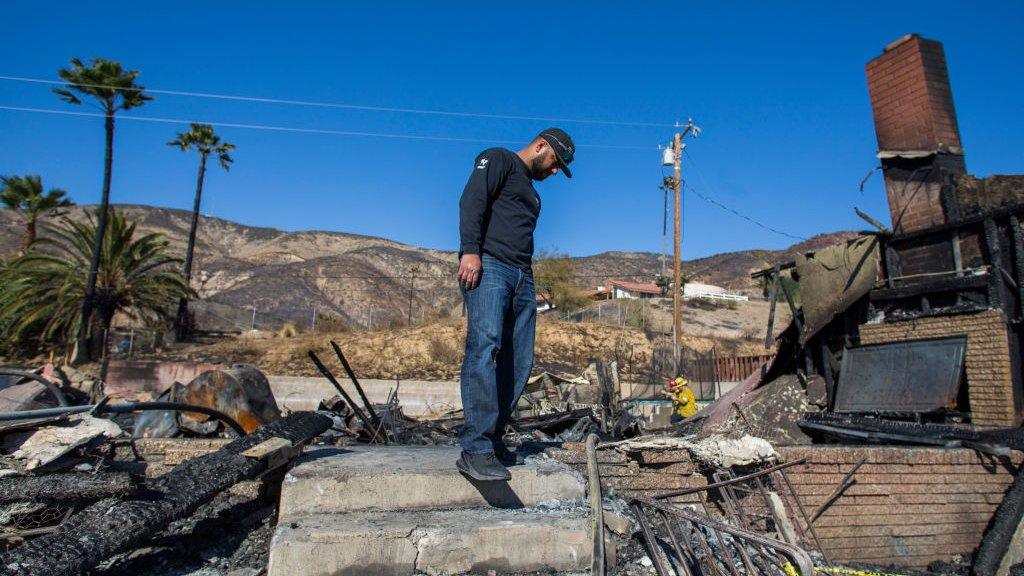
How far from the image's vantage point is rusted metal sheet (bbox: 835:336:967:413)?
7.54m

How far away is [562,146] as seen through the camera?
10.8ft

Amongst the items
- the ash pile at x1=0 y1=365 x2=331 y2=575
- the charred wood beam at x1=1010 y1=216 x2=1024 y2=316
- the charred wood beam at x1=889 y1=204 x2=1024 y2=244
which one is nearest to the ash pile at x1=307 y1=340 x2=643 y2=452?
the ash pile at x1=0 y1=365 x2=331 y2=575

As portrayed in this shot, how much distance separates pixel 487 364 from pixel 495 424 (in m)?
0.29

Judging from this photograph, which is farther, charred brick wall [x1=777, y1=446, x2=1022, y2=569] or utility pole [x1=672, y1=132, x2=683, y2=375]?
utility pole [x1=672, y1=132, x2=683, y2=375]

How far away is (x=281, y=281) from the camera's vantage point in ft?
216

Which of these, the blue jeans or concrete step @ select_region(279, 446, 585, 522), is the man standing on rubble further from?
concrete step @ select_region(279, 446, 585, 522)

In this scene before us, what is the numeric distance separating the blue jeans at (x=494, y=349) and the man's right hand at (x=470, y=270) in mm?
42

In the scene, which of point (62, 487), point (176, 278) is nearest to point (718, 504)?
point (62, 487)

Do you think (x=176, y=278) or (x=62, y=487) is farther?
(x=176, y=278)

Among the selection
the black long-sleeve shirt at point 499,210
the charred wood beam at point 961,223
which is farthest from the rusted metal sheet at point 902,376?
the black long-sleeve shirt at point 499,210

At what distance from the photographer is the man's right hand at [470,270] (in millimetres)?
2898

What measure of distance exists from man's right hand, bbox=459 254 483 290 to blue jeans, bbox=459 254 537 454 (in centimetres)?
4

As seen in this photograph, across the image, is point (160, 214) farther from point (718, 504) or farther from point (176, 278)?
point (718, 504)

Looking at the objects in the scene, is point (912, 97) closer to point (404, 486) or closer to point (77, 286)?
point (404, 486)
